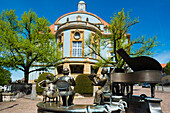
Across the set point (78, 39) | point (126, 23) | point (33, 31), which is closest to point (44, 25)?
point (33, 31)

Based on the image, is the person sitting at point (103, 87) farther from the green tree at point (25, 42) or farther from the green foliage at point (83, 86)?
the green tree at point (25, 42)

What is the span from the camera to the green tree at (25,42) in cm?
1708

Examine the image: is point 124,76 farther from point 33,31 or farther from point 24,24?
point 24,24

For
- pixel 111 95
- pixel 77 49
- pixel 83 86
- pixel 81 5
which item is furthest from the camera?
pixel 81 5

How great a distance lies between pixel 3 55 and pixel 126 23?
15916mm

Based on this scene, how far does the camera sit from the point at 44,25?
771 inches

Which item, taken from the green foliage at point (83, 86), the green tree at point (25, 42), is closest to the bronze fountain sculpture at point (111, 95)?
the green foliage at point (83, 86)

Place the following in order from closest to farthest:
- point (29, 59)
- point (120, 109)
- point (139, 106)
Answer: point (120, 109) → point (139, 106) → point (29, 59)

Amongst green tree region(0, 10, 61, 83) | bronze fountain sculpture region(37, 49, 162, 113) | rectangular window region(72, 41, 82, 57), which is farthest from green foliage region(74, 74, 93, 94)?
rectangular window region(72, 41, 82, 57)

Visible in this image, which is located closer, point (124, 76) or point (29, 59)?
point (124, 76)

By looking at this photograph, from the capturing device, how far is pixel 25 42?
17.1 m

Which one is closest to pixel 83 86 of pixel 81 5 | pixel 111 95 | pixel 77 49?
pixel 111 95

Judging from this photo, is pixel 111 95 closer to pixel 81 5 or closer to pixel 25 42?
pixel 25 42

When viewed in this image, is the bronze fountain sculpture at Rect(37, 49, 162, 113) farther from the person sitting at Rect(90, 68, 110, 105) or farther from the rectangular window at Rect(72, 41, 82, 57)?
the rectangular window at Rect(72, 41, 82, 57)
